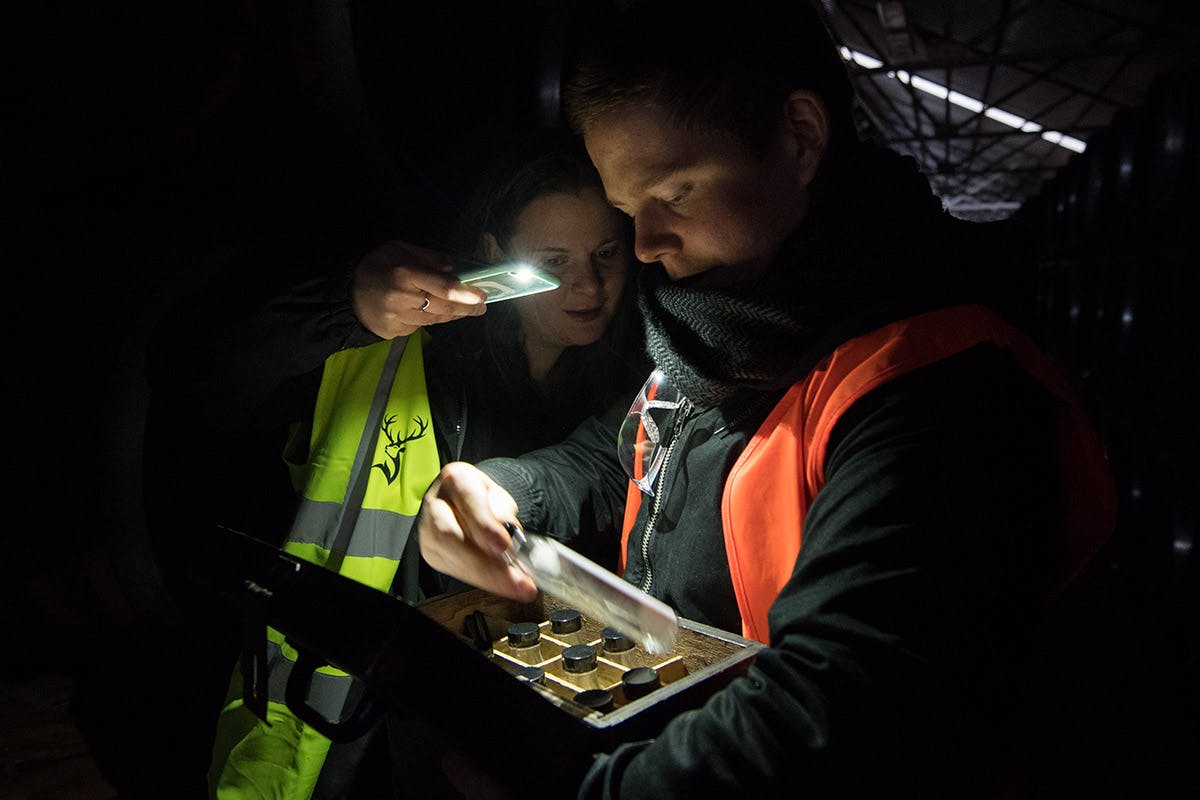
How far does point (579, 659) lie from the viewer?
1073 mm

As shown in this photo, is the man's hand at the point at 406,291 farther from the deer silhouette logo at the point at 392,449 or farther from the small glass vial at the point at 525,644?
the small glass vial at the point at 525,644

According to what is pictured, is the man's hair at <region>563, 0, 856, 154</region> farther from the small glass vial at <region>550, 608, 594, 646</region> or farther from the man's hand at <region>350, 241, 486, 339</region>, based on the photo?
the small glass vial at <region>550, 608, 594, 646</region>

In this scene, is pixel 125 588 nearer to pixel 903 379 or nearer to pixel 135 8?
pixel 135 8

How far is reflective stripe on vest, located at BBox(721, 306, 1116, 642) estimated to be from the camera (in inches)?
33.4

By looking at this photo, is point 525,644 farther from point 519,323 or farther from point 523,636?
point 519,323

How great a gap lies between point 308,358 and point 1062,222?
3.81m

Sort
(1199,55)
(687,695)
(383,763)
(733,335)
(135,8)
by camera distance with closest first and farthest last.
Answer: (687,695), (733,335), (135,8), (383,763), (1199,55)

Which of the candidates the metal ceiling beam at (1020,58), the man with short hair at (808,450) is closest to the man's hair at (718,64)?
the man with short hair at (808,450)

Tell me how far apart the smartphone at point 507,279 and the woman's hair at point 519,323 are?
51 centimetres

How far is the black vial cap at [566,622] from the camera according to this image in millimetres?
1223

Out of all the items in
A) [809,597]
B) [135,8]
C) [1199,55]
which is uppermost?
[1199,55]

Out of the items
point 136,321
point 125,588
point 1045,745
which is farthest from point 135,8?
point 1045,745

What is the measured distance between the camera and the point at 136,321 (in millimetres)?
1592

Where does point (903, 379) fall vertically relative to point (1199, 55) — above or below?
below
